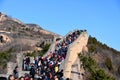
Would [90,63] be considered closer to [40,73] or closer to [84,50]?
[84,50]

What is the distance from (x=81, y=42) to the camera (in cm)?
4081

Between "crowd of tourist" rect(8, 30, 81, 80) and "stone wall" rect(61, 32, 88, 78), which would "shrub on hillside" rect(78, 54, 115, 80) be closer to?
"stone wall" rect(61, 32, 88, 78)

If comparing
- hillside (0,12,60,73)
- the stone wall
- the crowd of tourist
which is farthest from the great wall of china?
hillside (0,12,60,73)

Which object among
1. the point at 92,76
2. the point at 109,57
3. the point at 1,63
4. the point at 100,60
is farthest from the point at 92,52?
the point at 92,76

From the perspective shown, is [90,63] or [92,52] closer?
[90,63]

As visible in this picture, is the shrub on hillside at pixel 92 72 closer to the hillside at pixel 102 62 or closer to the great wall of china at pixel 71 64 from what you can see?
the hillside at pixel 102 62

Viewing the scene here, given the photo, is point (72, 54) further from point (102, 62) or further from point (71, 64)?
point (102, 62)

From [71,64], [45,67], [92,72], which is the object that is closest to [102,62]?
[92,72]

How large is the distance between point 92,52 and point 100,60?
3.79 feet

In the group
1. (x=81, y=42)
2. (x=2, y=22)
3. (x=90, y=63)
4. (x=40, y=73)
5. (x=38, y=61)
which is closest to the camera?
(x=40, y=73)

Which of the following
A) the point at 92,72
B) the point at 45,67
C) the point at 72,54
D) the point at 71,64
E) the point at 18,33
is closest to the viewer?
the point at 45,67

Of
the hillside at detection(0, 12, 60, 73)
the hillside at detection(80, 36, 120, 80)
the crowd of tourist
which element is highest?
the hillside at detection(0, 12, 60, 73)

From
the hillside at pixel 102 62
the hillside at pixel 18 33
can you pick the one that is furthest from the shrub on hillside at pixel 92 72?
the hillside at pixel 18 33

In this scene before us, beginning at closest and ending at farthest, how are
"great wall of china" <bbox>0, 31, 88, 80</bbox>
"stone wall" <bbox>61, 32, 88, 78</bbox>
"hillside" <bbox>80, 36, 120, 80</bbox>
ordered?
1. "great wall of china" <bbox>0, 31, 88, 80</bbox>
2. "stone wall" <bbox>61, 32, 88, 78</bbox>
3. "hillside" <bbox>80, 36, 120, 80</bbox>
